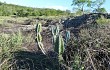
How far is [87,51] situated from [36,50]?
3.12 meters

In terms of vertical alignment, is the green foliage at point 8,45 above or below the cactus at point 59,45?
below

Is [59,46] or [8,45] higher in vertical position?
[59,46]

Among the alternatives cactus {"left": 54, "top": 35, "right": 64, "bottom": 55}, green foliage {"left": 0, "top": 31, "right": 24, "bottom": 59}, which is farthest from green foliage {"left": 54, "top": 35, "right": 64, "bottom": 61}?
green foliage {"left": 0, "top": 31, "right": 24, "bottom": 59}

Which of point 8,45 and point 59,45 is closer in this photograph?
point 59,45

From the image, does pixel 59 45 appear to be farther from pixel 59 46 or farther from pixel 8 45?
pixel 8 45

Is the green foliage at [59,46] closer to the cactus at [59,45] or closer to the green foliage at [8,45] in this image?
the cactus at [59,45]

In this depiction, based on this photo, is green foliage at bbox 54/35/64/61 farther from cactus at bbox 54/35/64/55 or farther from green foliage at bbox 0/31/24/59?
green foliage at bbox 0/31/24/59

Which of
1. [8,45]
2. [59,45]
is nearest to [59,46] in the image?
[59,45]

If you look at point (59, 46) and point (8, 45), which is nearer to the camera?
point (59, 46)

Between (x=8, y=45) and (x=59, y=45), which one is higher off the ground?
(x=59, y=45)

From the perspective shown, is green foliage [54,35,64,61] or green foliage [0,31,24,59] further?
green foliage [0,31,24,59]

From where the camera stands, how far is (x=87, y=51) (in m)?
6.58

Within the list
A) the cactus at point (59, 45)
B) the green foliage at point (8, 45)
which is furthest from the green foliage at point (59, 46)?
the green foliage at point (8, 45)

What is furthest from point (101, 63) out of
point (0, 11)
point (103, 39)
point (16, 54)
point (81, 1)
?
point (81, 1)
